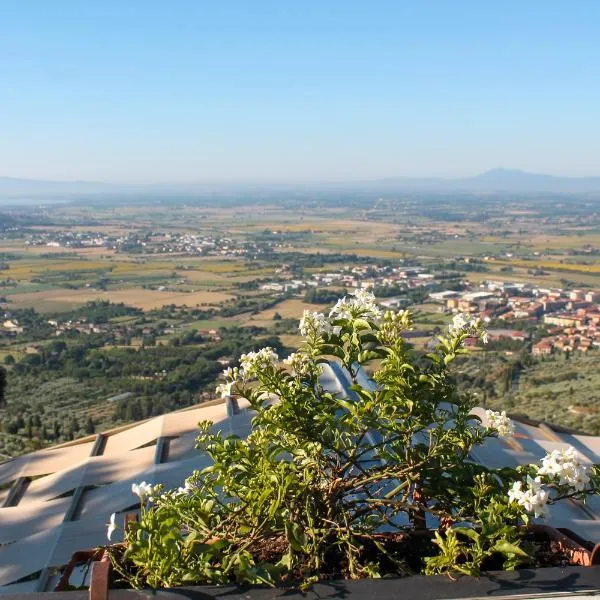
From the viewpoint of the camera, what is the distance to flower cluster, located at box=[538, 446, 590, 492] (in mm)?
1388

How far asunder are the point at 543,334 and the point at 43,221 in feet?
271

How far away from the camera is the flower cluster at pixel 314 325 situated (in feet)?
5.25

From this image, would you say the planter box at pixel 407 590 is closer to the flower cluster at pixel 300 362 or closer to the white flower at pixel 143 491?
the white flower at pixel 143 491

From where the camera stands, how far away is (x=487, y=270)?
2096 inches

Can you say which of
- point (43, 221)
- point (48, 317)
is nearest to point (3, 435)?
point (48, 317)

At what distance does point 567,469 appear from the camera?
139 centimetres

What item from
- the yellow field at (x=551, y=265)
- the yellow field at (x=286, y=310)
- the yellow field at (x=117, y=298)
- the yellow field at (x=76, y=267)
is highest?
the yellow field at (x=286, y=310)

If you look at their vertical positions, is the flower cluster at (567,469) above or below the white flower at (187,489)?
above

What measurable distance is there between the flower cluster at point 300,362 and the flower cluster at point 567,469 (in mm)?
572

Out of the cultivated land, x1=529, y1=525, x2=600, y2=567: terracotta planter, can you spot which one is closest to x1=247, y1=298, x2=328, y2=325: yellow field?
the cultivated land

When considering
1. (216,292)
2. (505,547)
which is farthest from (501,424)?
(216,292)

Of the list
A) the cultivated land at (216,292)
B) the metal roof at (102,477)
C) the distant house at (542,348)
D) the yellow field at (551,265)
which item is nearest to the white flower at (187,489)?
the cultivated land at (216,292)

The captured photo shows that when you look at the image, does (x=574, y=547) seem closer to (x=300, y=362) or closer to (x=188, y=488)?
(x=300, y=362)

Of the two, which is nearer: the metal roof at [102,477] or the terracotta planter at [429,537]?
the terracotta planter at [429,537]
